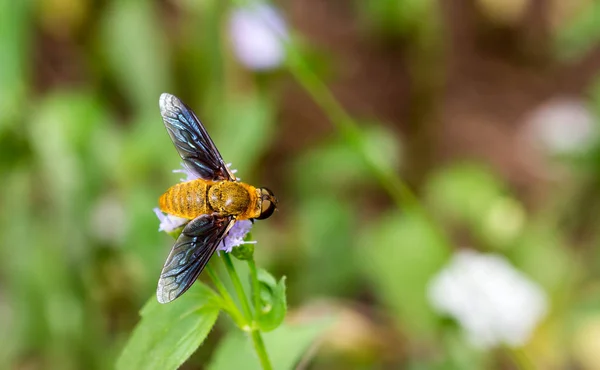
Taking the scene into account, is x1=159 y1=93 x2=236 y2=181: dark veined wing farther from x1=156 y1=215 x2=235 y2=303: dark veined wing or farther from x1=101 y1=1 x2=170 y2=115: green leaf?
x1=101 y1=1 x2=170 y2=115: green leaf

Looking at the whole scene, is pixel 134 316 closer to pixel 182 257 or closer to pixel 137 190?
pixel 137 190

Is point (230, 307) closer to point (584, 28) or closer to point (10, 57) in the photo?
point (10, 57)

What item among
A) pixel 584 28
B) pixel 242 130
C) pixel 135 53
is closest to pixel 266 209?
pixel 242 130

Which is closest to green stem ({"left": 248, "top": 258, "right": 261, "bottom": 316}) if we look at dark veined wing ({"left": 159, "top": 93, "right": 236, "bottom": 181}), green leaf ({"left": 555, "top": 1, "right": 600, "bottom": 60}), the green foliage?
dark veined wing ({"left": 159, "top": 93, "right": 236, "bottom": 181})

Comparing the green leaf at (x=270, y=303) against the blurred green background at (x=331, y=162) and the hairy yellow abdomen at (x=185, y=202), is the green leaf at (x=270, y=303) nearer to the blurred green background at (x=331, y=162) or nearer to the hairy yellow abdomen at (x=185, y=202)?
the hairy yellow abdomen at (x=185, y=202)

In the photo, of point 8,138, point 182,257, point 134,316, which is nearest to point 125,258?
point 134,316

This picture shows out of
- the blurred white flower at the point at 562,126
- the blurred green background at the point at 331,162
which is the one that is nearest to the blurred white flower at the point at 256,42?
the blurred green background at the point at 331,162
